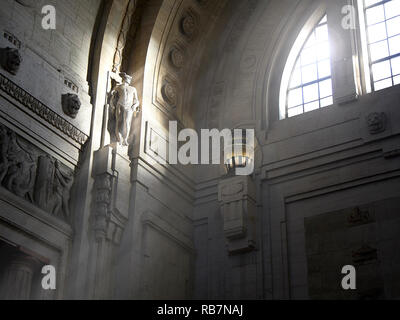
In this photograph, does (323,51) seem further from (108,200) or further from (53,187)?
(53,187)

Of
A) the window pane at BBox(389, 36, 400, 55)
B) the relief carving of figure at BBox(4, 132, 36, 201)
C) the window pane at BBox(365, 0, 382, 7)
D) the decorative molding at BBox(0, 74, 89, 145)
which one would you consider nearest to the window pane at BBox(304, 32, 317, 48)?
the window pane at BBox(365, 0, 382, 7)

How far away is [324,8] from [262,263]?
6.62 meters

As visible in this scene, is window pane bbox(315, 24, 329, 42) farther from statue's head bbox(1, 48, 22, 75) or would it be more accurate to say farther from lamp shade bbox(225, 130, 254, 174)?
statue's head bbox(1, 48, 22, 75)

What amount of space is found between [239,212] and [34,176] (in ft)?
14.9

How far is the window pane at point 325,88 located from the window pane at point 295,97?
1.73 feet

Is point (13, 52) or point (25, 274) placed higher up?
point (13, 52)

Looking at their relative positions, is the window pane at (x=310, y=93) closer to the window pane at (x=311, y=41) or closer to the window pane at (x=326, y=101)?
the window pane at (x=326, y=101)

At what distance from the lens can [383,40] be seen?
18344mm

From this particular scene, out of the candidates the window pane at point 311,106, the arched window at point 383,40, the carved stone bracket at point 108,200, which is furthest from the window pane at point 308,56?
the carved stone bracket at point 108,200

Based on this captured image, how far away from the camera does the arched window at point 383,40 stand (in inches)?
703

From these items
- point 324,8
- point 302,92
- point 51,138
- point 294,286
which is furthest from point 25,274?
point 324,8

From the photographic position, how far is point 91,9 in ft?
58.3

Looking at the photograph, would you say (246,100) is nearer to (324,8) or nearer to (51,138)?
(324,8)

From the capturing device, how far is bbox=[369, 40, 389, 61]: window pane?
18.2 metres
